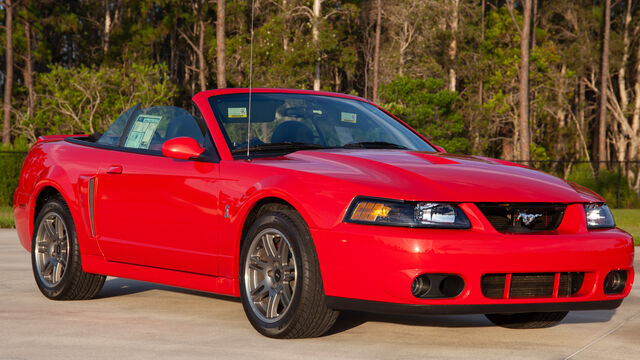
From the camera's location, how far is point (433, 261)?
510cm

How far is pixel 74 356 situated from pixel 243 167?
1.56 meters

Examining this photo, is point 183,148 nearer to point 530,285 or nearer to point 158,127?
point 158,127

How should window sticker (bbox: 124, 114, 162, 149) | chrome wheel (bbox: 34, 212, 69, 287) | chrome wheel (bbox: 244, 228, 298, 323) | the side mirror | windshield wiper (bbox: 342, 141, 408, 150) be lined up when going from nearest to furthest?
1. chrome wheel (bbox: 244, 228, 298, 323)
2. the side mirror
3. windshield wiper (bbox: 342, 141, 408, 150)
4. window sticker (bbox: 124, 114, 162, 149)
5. chrome wheel (bbox: 34, 212, 69, 287)

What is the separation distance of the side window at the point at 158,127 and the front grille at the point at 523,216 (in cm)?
228

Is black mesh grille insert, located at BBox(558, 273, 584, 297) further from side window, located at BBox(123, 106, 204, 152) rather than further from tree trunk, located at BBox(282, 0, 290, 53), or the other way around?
tree trunk, located at BBox(282, 0, 290, 53)

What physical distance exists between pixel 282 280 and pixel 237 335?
1.58 feet

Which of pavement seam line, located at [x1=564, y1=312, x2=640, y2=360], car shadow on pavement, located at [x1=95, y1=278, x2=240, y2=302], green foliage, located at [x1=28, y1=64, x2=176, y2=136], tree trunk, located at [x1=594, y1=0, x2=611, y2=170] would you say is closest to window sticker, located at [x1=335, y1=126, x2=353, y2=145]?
car shadow on pavement, located at [x1=95, y1=278, x2=240, y2=302]

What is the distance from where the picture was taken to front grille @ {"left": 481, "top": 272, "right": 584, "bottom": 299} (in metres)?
5.31

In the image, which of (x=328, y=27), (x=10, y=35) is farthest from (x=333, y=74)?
(x=10, y=35)

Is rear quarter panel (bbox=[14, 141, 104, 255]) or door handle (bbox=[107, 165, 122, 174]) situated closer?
door handle (bbox=[107, 165, 122, 174])

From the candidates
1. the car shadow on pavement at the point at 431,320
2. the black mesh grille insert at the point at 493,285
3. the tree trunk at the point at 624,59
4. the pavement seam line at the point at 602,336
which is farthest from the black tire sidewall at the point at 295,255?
the tree trunk at the point at 624,59

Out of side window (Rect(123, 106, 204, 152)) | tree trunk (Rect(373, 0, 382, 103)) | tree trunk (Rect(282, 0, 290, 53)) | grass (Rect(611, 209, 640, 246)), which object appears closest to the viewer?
side window (Rect(123, 106, 204, 152))

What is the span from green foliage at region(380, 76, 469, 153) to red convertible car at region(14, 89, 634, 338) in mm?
35680

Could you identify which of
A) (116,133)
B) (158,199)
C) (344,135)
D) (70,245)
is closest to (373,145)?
(344,135)
